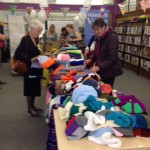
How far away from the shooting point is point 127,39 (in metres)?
8.42

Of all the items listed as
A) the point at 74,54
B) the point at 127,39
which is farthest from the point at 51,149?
the point at 127,39

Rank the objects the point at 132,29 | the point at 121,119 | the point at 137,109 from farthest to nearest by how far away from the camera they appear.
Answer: the point at 132,29 < the point at 137,109 < the point at 121,119

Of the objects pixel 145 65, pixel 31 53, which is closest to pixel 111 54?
pixel 31 53

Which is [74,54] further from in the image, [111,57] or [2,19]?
[2,19]

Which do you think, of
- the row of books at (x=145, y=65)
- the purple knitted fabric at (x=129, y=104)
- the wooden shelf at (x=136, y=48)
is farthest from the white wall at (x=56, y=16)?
the purple knitted fabric at (x=129, y=104)

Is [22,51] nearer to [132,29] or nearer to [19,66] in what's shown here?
[19,66]

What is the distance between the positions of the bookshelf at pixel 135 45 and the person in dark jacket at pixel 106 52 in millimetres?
4043

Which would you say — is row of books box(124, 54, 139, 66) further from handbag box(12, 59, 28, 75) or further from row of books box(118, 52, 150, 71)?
handbag box(12, 59, 28, 75)

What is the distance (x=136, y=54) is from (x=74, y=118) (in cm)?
650

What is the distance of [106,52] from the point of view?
2.74m

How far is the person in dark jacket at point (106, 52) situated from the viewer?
105 inches

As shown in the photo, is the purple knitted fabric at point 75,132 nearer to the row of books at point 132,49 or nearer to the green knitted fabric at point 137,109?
the green knitted fabric at point 137,109

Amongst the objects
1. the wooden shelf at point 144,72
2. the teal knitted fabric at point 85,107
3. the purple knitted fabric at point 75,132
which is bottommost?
the wooden shelf at point 144,72

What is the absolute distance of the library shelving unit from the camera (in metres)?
6.78
